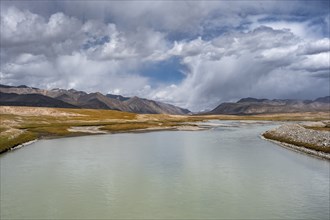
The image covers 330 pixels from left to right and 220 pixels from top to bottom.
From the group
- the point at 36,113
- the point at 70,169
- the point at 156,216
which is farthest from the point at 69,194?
the point at 36,113

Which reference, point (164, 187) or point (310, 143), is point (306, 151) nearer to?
point (310, 143)

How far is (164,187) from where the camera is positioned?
115 feet

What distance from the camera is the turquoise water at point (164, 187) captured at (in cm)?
2748

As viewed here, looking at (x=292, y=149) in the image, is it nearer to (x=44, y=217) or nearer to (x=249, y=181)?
(x=249, y=181)

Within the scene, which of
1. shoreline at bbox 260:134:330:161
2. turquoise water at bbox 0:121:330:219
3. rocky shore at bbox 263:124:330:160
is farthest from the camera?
rocky shore at bbox 263:124:330:160

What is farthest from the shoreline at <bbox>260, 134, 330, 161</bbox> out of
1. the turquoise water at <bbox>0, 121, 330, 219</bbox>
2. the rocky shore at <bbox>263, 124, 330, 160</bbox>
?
the turquoise water at <bbox>0, 121, 330, 219</bbox>

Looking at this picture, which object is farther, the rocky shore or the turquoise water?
the rocky shore

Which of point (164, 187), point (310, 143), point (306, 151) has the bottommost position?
point (164, 187)

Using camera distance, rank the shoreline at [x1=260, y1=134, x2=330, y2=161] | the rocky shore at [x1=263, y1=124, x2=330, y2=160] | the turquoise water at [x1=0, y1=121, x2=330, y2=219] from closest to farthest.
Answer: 1. the turquoise water at [x1=0, y1=121, x2=330, y2=219]
2. the shoreline at [x1=260, y1=134, x2=330, y2=161]
3. the rocky shore at [x1=263, y1=124, x2=330, y2=160]

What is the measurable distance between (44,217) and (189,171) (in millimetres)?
21323

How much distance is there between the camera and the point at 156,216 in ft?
86.7

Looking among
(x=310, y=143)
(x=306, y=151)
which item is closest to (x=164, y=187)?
(x=306, y=151)

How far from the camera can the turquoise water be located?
27484mm

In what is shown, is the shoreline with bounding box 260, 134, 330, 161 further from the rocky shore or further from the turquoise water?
the turquoise water
